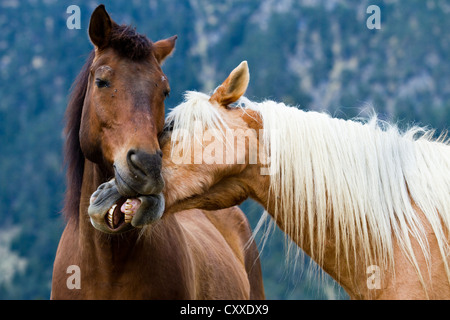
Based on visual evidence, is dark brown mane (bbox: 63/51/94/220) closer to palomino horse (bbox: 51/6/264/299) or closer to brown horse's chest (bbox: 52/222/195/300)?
palomino horse (bbox: 51/6/264/299)

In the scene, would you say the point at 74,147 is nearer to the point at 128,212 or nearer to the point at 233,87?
the point at 128,212

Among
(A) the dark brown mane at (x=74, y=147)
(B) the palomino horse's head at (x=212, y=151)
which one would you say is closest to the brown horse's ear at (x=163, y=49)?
(A) the dark brown mane at (x=74, y=147)

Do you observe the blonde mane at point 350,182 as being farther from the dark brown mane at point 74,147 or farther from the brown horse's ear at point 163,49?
the dark brown mane at point 74,147

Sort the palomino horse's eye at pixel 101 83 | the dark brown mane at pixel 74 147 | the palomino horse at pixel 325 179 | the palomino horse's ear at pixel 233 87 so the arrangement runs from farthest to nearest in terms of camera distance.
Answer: the dark brown mane at pixel 74 147
the palomino horse's eye at pixel 101 83
the palomino horse's ear at pixel 233 87
the palomino horse at pixel 325 179

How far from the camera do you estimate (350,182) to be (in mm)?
3316

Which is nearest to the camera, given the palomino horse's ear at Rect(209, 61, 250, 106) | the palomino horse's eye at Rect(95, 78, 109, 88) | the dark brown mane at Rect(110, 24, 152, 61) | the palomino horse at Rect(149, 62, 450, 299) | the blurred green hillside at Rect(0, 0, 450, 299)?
the palomino horse at Rect(149, 62, 450, 299)

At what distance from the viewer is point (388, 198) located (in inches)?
129

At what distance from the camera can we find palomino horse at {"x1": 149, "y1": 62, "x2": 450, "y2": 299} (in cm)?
324

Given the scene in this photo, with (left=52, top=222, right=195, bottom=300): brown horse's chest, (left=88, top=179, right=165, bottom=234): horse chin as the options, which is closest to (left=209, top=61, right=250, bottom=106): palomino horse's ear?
(left=88, top=179, right=165, bottom=234): horse chin

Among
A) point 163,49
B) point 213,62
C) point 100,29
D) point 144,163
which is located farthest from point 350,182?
point 213,62

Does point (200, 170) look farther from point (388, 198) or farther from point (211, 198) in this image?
point (388, 198)

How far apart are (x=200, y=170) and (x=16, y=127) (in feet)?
282

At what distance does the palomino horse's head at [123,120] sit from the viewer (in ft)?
11.0

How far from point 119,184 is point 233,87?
3.25 ft
